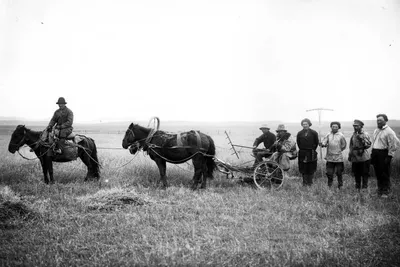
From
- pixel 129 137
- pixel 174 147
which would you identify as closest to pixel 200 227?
pixel 174 147

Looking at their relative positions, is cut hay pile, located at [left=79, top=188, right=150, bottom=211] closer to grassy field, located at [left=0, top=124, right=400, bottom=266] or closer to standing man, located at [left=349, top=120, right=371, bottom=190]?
grassy field, located at [left=0, top=124, right=400, bottom=266]

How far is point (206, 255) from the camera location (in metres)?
4.25

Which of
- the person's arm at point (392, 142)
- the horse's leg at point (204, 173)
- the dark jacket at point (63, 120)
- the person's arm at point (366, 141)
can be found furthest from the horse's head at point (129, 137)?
the person's arm at point (392, 142)

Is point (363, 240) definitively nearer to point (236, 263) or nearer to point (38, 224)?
point (236, 263)

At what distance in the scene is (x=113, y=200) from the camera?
6773 mm

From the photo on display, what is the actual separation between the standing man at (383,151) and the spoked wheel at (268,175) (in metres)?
2.62

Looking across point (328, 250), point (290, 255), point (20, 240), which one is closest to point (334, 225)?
point (328, 250)

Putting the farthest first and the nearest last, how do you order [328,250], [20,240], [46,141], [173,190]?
[46,141] < [173,190] < [20,240] < [328,250]

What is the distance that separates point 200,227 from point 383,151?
5761 mm

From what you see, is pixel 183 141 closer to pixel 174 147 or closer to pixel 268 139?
pixel 174 147

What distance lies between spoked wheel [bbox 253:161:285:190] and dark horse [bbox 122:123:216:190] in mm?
1602

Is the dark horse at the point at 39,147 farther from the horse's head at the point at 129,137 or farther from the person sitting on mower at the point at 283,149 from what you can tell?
the person sitting on mower at the point at 283,149

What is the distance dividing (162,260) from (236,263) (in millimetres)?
1060

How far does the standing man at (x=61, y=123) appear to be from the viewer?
9.41 meters
